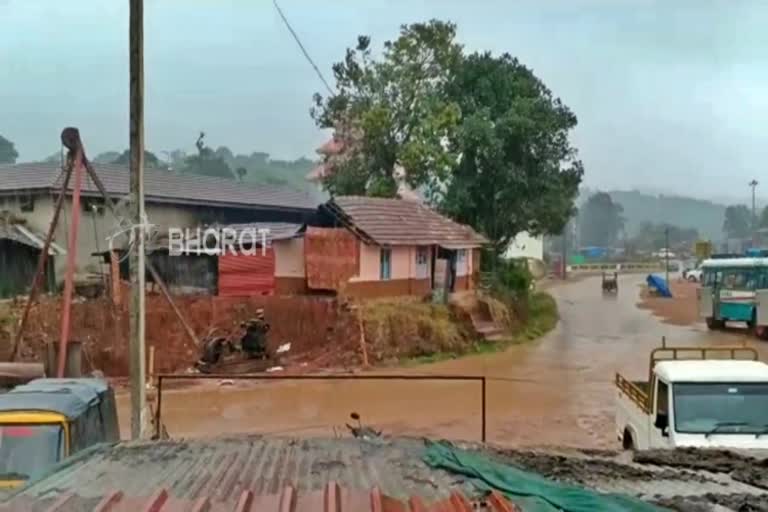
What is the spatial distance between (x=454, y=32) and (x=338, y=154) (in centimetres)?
765

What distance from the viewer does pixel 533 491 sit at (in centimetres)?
495

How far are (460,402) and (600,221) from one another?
14005 cm

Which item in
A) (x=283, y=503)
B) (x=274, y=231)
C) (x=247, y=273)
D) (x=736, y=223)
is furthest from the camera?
(x=736, y=223)

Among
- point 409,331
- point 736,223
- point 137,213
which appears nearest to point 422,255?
point 409,331

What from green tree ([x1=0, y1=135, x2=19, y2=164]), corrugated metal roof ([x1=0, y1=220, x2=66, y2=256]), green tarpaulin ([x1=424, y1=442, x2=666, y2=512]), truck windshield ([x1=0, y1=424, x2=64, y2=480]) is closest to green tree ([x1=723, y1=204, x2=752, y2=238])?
green tree ([x1=0, y1=135, x2=19, y2=164])

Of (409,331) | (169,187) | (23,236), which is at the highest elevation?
(169,187)

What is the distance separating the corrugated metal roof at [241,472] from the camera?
4945mm

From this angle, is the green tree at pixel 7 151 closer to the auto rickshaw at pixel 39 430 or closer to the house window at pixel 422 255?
the house window at pixel 422 255

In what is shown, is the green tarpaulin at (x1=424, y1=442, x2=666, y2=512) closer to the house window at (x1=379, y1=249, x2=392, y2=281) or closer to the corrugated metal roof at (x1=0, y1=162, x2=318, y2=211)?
the house window at (x1=379, y1=249, x2=392, y2=281)

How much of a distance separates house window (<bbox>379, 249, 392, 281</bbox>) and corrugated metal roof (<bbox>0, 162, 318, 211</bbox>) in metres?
8.89

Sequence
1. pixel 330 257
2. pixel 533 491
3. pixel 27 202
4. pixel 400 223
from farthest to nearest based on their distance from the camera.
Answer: pixel 400 223
pixel 27 202
pixel 330 257
pixel 533 491

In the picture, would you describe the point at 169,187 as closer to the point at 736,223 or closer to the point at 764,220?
the point at 764,220

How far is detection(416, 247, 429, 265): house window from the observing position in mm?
33938

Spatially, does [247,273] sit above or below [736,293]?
above
